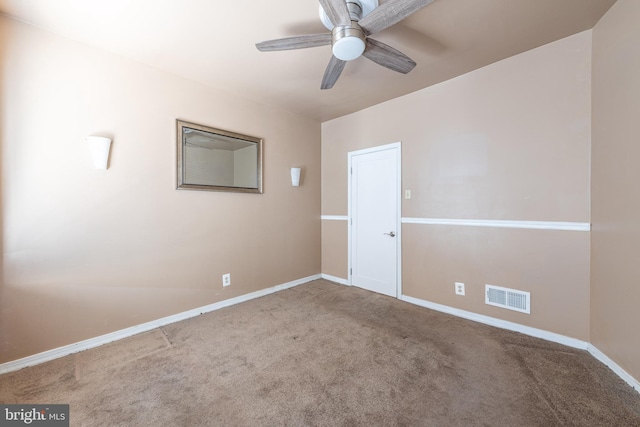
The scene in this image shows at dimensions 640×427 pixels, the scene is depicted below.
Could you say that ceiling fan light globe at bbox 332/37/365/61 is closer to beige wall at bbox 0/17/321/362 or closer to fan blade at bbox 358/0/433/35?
fan blade at bbox 358/0/433/35

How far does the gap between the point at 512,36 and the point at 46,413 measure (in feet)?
13.7

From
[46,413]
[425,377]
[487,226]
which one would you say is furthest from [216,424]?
[487,226]

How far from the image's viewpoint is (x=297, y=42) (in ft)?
5.73

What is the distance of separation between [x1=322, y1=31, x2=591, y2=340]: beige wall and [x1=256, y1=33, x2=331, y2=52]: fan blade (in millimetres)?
1751

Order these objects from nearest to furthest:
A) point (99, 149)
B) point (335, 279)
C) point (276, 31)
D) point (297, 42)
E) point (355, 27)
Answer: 1. point (355, 27)
2. point (297, 42)
3. point (276, 31)
4. point (99, 149)
5. point (335, 279)

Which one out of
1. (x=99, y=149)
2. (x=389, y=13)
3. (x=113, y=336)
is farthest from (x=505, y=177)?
(x=113, y=336)

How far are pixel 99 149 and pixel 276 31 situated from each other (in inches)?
69.8

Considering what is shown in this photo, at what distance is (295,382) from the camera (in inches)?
68.0

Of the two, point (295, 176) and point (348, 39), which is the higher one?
point (348, 39)

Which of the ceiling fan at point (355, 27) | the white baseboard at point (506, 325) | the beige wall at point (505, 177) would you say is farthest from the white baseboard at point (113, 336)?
the ceiling fan at point (355, 27)

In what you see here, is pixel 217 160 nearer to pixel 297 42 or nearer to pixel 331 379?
pixel 297 42

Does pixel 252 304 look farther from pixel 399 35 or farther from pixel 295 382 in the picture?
pixel 399 35

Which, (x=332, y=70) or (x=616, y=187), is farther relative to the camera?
(x=332, y=70)

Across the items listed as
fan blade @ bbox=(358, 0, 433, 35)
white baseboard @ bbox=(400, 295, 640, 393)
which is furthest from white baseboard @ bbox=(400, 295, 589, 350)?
fan blade @ bbox=(358, 0, 433, 35)
